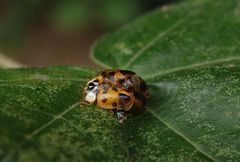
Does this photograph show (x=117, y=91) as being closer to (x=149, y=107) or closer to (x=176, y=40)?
(x=149, y=107)

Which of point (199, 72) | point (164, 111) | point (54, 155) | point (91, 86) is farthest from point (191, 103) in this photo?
point (54, 155)

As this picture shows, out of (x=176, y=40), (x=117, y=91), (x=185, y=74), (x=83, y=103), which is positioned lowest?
(x=83, y=103)

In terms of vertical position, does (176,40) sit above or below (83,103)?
above

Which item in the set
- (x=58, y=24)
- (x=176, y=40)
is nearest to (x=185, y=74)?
(x=176, y=40)

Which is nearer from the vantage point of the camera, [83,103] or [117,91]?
[83,103]

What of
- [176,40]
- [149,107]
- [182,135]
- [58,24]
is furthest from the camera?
[58,24]

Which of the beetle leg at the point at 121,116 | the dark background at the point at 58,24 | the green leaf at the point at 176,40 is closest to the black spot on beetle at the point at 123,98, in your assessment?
the beetle leg at the point at 121,116

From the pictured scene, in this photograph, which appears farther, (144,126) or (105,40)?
(105,40)

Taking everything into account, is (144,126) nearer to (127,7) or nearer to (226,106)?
(226,106)
